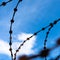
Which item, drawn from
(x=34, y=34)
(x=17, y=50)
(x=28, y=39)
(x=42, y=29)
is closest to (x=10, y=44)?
(x=17, y=50)

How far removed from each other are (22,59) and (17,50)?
300cm

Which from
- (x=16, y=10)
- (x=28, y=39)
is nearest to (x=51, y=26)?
(x=28, y=39)

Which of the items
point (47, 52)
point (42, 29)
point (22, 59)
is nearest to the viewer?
point (22, 59)

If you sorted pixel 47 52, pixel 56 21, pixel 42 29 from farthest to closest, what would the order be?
pixel 42 29
pixel 56 21
pixel 47 52

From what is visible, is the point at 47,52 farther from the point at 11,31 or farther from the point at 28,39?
the point at 11,31

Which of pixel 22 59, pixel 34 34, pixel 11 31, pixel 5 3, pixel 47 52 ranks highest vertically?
pixel 5 3

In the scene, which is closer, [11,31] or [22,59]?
[22,59]

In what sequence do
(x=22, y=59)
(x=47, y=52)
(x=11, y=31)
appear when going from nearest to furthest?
(x=22, y=59) < (x=47, y=52) < (x=11, y=31)

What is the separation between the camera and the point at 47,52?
17.3ft

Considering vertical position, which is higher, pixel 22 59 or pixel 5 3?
pixel 5 3

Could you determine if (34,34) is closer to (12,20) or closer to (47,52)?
(12,20)

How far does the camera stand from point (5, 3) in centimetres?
670

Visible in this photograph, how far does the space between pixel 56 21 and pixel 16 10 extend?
2299 mm

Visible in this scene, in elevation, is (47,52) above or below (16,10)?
below
